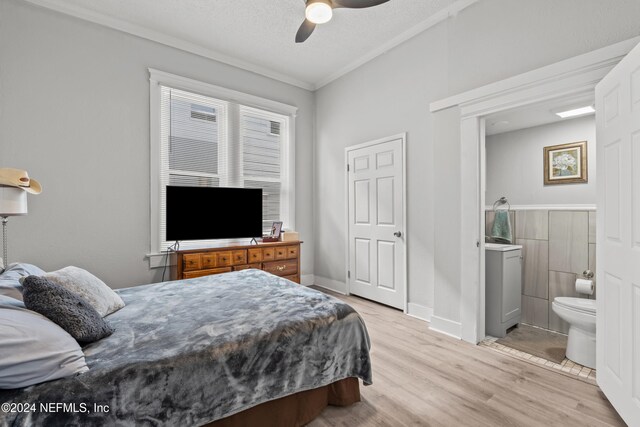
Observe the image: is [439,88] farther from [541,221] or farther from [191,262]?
[191,262]

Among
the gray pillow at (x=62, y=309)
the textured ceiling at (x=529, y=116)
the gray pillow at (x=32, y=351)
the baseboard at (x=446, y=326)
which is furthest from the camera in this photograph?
the baseboard at (x=446, y=326)

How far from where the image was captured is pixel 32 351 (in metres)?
1.12

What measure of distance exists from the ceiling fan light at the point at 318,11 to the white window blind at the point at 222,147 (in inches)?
85.2

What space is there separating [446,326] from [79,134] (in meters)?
4.21

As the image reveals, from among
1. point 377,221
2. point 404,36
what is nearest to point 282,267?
point 377,221

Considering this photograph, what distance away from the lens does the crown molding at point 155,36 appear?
10.0 feet

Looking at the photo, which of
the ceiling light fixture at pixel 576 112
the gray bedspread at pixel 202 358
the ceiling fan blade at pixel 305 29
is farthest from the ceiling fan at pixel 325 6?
the ceiling light fixture at pixel 576 112

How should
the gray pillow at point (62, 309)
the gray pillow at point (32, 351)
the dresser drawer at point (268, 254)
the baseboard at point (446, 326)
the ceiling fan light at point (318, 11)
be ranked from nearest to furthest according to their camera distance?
1. the gray pillow at point (32, 351)
2. the gray pillow at point (62, 309)
3. the ceiling fan light at point (318, 11)
4. the baseboard at point (446, 326)
5. the dresser drawer at point (268, 254)

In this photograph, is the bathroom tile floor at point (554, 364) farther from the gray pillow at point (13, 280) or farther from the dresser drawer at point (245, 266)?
the gray pillow at point (13, 280)

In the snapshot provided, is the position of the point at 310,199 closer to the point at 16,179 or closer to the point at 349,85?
the point at 349,85

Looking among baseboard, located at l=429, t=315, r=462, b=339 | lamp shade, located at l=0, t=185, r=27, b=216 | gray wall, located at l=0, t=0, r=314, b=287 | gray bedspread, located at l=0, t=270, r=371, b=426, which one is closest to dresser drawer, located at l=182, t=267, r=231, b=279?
gray wall, located at l=0, t=0, r=314, b=287

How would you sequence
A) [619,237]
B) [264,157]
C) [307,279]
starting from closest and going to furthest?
[619,237]
[264,157]
[307,279]

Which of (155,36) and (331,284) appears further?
(331,284)

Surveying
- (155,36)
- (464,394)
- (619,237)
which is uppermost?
(155,36)
